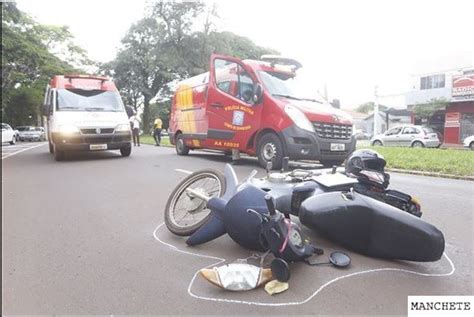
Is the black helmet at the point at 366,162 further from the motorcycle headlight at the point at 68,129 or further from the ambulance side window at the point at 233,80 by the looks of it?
the motorcycle headlight at the point at 68,129

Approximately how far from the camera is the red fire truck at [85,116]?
10070 millimetres

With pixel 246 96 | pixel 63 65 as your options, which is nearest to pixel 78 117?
pixel 246 96

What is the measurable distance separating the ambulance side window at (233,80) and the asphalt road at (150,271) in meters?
4.65

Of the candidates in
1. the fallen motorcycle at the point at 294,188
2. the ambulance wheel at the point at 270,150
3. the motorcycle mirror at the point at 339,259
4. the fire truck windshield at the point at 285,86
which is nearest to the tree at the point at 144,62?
the fire truck windshield at the point at 285,86

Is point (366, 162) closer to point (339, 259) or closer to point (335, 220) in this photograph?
point (335, 220)

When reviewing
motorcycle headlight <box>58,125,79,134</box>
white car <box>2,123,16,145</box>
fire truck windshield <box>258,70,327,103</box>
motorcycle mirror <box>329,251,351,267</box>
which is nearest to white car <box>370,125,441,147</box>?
fire truck windshield <box>258,70,327,103</box>

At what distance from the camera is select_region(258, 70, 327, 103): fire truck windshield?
8.63 m

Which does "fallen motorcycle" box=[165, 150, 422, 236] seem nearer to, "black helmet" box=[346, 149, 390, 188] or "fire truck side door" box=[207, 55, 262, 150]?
"black helmet" box=[346, 149, 390, 188]

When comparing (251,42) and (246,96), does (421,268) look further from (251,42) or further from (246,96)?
(251,42)

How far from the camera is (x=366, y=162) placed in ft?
11.3

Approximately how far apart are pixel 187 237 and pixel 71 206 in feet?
7.19

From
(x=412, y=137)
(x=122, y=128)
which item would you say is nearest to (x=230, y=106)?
(x=122, y=128)

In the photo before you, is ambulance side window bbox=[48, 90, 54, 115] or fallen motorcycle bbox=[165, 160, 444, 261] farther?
ambulance side window bbox=[48, 90, 54, 115]

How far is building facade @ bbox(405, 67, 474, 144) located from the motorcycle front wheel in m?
28.6
